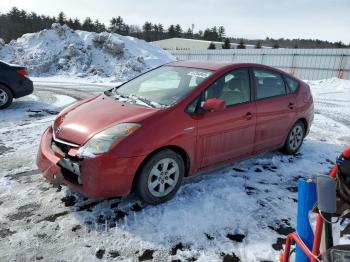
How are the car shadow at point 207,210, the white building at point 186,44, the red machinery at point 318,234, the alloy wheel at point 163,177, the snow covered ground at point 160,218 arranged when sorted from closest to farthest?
the red machinery at point 318,234, the snow covered ground at point 160,218, the car shadow at point 207,210, the alloy wheel at point 163,177, the white building at point 186,44

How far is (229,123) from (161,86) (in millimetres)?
1075

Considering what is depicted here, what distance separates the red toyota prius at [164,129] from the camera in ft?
10.9

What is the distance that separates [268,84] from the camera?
504 cm

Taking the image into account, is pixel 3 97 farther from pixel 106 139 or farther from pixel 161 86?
pixel 106 139

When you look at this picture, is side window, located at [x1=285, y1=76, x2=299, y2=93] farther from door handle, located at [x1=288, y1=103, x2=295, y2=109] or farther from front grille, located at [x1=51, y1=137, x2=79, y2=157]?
front grille, located at [x1=51, y1=137, x2=79, y2=157]

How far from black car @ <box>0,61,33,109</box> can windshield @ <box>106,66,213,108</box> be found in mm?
4881

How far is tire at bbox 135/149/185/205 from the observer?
3.50 meters

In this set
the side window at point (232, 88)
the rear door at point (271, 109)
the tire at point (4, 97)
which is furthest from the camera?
the tire at point (4, 97)

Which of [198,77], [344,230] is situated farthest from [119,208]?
[344,230]

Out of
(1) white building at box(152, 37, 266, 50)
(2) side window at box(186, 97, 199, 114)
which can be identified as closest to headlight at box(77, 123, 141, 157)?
(2) side window at box(186, 97, 199, 114)

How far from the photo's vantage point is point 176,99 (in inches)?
154

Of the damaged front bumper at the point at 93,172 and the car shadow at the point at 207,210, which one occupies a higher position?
the damaged front bumper at the point at 93,172

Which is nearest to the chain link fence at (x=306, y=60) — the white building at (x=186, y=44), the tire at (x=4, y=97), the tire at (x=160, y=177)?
the tire at (x=4, y=97)

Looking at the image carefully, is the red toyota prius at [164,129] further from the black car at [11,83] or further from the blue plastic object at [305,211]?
the black car at [11,83]
